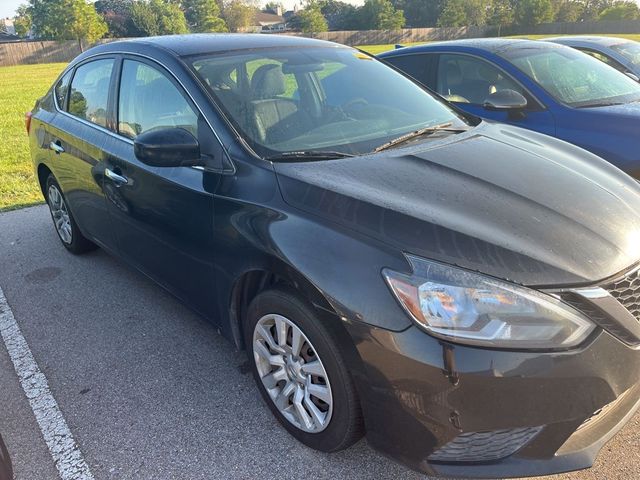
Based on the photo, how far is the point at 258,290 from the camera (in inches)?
96.2

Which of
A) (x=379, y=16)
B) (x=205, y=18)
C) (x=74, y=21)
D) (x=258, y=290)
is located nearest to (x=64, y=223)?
(x=258, y=290)

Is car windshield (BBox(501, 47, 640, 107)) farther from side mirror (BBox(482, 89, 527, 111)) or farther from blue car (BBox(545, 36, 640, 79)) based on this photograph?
blue car (BBox(545, 36, 640, 79))

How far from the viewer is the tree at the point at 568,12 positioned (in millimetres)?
70938

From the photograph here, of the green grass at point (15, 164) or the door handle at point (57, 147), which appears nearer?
the door handle at point (57, 147)

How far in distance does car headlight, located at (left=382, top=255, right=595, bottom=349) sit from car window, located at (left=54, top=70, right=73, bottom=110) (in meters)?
3.51

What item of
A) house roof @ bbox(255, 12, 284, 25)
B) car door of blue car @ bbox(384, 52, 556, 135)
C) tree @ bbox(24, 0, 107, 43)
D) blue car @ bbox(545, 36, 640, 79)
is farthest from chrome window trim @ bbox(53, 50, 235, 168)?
house roof @ bbox(255, 12, 284, 25)

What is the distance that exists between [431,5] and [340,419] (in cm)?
9496

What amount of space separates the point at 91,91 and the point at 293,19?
86.6 metres

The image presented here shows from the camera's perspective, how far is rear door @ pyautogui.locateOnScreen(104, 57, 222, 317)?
265cm

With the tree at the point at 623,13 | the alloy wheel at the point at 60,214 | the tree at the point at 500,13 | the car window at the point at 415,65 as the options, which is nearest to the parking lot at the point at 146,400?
the alloy wheel at the point at 60,214

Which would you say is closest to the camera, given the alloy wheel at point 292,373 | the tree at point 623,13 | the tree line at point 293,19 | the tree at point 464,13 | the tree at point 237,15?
the alloy wheel at point 292,373

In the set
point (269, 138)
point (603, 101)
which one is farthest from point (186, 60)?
point (603, 101)

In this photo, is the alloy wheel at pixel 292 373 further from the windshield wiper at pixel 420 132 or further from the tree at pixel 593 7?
the tree at pixel 593 7

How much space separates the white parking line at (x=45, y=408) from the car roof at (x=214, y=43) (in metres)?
1.94
